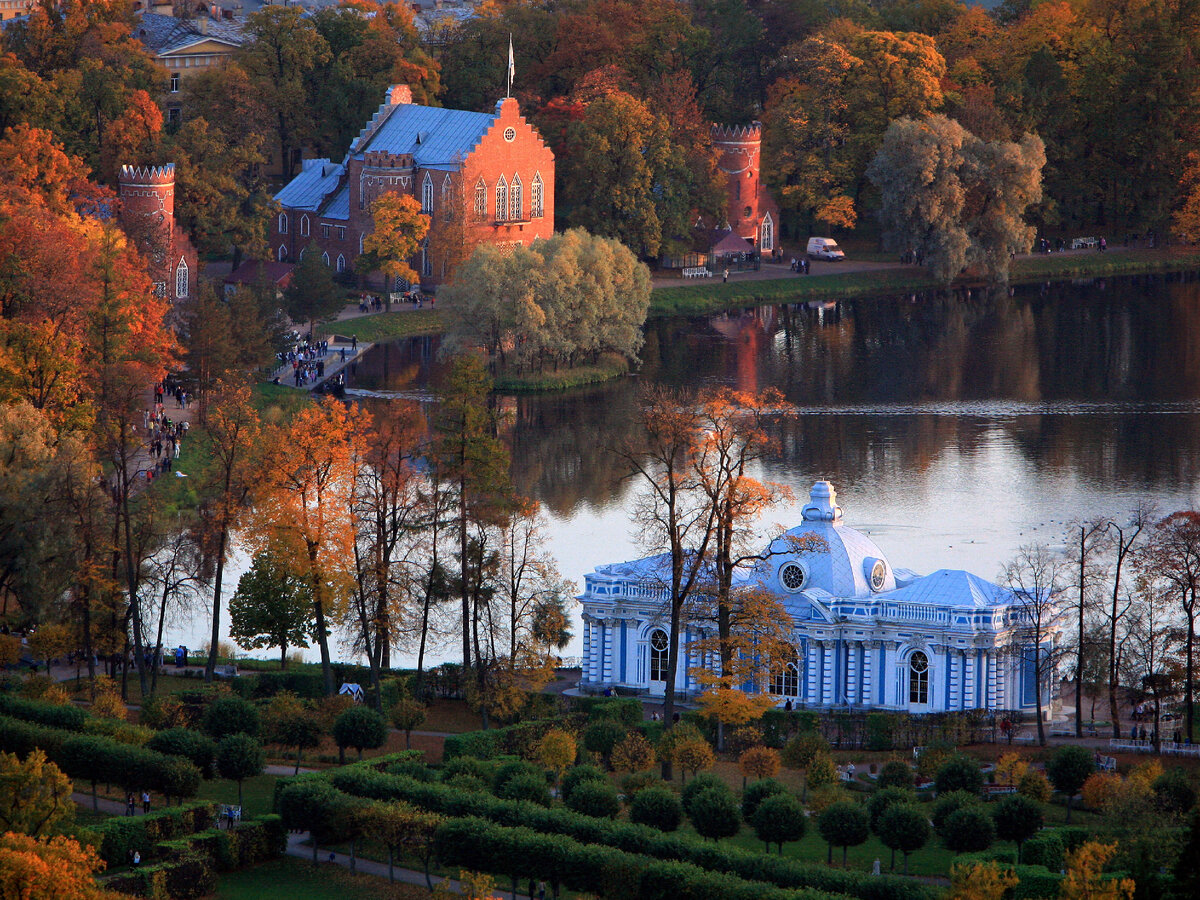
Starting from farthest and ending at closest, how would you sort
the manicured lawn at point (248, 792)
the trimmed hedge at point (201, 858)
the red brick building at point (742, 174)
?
the red brick building at point (742, 174) → the manicured lawn at point (248, 792) → the trimmed hedge at point (201, 858)

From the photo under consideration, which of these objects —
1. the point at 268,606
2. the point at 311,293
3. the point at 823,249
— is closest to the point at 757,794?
the point at 268,606

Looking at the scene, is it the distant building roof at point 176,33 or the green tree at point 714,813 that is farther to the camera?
the distant building roof at point 176,33

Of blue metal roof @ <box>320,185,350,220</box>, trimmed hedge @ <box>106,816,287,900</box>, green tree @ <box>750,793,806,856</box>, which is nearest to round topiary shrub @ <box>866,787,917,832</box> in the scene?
green tree @ <box>750,793,806,856</box>

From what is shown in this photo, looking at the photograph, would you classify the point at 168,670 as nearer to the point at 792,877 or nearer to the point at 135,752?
the point at 135,752

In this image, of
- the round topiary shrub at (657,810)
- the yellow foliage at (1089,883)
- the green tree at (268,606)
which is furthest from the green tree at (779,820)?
the green tree at (268,606)

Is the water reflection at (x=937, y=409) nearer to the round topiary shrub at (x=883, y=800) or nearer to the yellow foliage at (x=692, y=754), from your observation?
the yellow foliage at (x=692, y=754)

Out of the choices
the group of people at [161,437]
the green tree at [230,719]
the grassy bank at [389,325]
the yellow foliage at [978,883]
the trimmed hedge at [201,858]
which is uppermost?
the grassy bank at [389,325]
